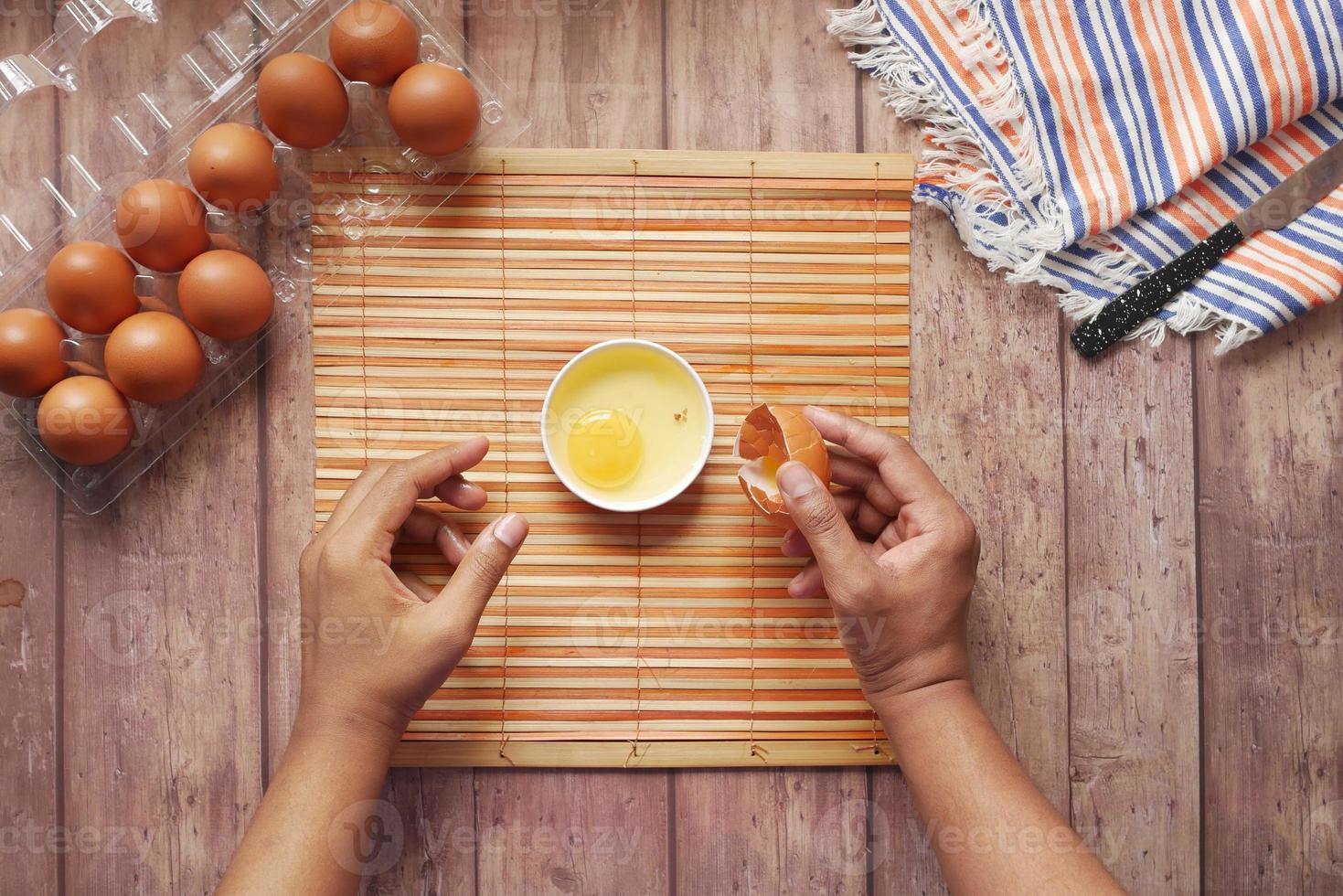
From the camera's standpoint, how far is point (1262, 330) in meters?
1.02

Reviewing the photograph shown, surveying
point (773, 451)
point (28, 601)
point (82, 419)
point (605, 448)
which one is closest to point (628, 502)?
point (605, 448)

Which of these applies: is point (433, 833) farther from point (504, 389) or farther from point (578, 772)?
point (504, 389)

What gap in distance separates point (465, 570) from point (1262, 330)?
3.24 feet

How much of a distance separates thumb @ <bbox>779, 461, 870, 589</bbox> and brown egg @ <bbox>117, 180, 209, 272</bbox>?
2.32ft

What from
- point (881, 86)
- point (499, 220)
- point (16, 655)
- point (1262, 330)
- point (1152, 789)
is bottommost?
point (1152, 789)

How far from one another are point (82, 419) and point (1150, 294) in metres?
1.25

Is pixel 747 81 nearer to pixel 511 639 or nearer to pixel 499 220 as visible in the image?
pixel 499 220

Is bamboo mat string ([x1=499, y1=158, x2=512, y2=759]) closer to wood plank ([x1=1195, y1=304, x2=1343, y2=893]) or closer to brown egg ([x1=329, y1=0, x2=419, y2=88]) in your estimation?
brown egg ([x1=329, y1=0, x2=419, y2=88])

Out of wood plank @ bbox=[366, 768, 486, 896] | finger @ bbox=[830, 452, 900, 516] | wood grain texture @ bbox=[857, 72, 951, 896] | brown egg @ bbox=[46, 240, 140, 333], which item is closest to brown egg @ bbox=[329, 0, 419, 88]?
brown egg @ bbox=[46, 240, 140, 333]

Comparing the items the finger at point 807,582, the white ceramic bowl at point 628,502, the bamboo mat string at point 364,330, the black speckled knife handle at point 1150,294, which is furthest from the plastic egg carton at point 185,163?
the black speckled knife handle at point 1150,294

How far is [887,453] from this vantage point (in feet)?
3.06

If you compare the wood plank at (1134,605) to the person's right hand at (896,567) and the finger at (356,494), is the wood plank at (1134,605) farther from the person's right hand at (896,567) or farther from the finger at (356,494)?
the finger at (356,494)

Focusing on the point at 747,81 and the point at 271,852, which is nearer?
the point at 271,852

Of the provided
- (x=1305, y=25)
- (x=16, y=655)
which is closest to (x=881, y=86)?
(x=1305, y=25)
